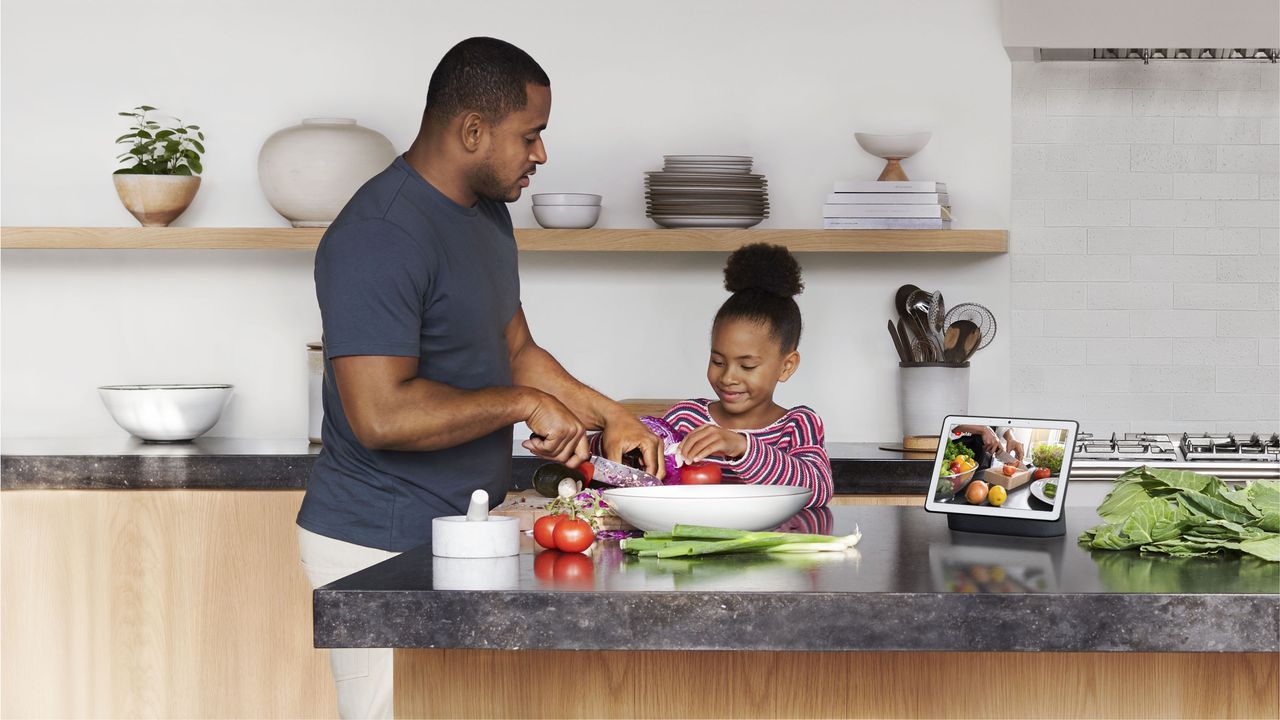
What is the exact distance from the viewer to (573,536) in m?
1.61

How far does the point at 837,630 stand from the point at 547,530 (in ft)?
1.45

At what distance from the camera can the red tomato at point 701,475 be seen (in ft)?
6.48

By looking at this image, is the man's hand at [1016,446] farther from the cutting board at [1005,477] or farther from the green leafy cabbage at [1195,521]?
the green leafy cabbage at [1195,521]

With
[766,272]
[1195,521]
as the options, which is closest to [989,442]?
[1195,521]

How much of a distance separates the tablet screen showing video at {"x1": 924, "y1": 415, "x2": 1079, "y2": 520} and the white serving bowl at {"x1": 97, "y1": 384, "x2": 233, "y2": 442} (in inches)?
84.6

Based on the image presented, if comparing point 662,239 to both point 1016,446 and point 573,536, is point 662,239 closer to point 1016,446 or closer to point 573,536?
point 1016,446

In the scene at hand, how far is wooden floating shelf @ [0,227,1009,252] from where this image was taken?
3.31 m

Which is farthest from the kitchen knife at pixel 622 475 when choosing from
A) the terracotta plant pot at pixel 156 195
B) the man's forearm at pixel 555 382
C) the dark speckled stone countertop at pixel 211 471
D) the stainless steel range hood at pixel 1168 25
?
the terracotta plant pot at pixel 156 195

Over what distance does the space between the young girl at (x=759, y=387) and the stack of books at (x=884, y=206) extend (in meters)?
0.56

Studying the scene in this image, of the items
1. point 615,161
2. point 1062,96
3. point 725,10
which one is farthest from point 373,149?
point 1062,96

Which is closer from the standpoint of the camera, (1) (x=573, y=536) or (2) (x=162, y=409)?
(1) (x=573, y=536)

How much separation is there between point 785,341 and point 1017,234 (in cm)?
119

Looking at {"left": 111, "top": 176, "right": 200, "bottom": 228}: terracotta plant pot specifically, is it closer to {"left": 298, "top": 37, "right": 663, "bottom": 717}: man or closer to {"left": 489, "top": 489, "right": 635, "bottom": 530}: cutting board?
{"left": 298, "top": 37, "right": 663, "bottom": 717}: man

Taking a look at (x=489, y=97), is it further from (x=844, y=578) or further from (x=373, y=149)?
(x=373, y=149)
